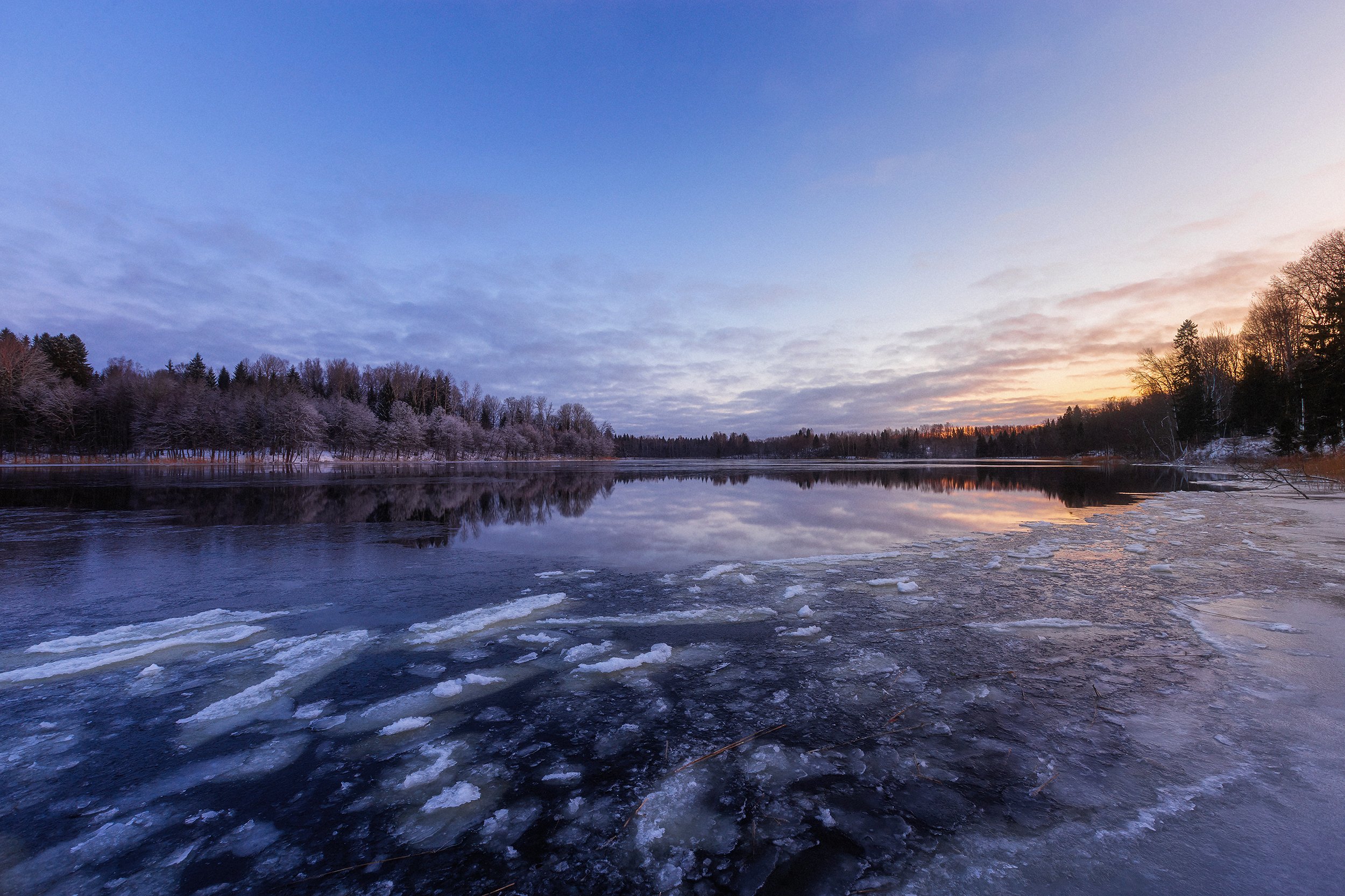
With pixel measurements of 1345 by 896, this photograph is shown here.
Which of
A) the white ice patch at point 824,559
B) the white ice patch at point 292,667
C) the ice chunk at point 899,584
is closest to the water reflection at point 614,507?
the white ice patch at point 824,559

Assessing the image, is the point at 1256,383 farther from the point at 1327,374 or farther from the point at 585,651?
the point at 585,651

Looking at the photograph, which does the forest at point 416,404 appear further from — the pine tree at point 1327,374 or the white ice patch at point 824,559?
the white ice patch at point 824,559

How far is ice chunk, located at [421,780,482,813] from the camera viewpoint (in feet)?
9.11

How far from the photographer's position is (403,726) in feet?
11.9

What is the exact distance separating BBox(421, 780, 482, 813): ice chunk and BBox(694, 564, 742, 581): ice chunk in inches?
204

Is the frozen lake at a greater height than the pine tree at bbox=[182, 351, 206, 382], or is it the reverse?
the pine tree at bbox=[182, 351, 206, 382]

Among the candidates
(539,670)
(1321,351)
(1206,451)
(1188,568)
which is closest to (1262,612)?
(1188,568)

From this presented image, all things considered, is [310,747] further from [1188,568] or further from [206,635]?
[1188,568]

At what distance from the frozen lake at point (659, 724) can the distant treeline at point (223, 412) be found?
68008 millimetres

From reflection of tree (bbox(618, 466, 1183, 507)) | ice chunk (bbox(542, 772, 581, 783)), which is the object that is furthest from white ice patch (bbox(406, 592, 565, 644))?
reflection of tree (bbox(618, 466, 1183, 507))

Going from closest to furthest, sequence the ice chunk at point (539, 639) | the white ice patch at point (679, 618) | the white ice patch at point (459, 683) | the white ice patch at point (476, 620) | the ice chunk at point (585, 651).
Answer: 1. the white ice patch at point (459, 683)
2. the ice chunk at point (585, 651)
3. the ice chunk at point (539, 639)
4. the white ice patch at point (476, 620)
5. the white ice patch at point (679, 618)

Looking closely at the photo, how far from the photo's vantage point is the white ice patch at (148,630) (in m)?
5.02

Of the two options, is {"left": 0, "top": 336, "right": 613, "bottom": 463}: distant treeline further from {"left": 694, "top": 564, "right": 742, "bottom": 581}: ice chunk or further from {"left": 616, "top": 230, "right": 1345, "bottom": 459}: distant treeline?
{"left": 616, "top": 230, "right": 1345, "bottom": 459}: distant treeline

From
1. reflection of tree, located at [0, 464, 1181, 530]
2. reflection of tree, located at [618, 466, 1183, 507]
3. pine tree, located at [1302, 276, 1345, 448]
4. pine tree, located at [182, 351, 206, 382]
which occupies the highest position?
pine tree, located at [182, 351, 206, 382]
